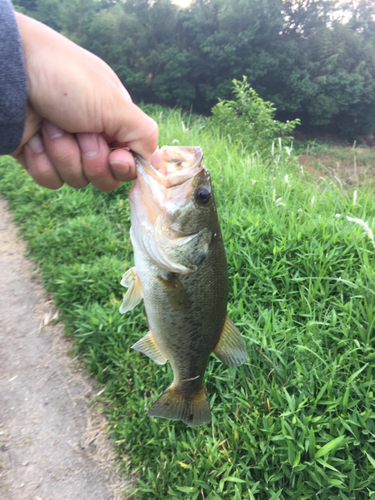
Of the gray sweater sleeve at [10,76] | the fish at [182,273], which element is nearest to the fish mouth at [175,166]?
the fish at [182,273]

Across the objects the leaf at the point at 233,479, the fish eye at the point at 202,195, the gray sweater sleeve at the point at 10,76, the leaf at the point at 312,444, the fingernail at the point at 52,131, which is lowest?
the leaf at the point at 233,479

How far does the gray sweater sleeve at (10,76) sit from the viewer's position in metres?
1.12

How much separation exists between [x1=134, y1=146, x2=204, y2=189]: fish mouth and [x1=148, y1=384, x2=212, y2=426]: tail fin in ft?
3.63

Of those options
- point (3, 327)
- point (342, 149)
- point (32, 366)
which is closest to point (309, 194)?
point (32, 366)

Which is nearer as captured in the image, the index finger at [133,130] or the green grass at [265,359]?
the index finger at [133,130]

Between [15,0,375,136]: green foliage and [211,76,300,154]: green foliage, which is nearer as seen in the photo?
[211,76,300,154]: green foliage

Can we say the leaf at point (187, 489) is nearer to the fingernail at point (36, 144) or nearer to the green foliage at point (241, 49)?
the fingernail at point (36, 144)

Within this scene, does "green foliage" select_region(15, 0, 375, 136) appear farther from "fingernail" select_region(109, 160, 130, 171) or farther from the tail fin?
the tail fin

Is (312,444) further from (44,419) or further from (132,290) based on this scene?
(44,419)

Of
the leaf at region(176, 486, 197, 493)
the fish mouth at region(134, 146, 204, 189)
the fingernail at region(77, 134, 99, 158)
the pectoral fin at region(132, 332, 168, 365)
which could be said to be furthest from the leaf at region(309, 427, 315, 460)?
the fingernail at region(77, 134, 99, 158)

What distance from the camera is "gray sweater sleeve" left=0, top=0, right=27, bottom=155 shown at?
112 centimetres

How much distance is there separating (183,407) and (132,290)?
69 centimetres

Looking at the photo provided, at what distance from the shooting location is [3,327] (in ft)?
10.6

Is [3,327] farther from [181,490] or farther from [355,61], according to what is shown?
[355,61]
